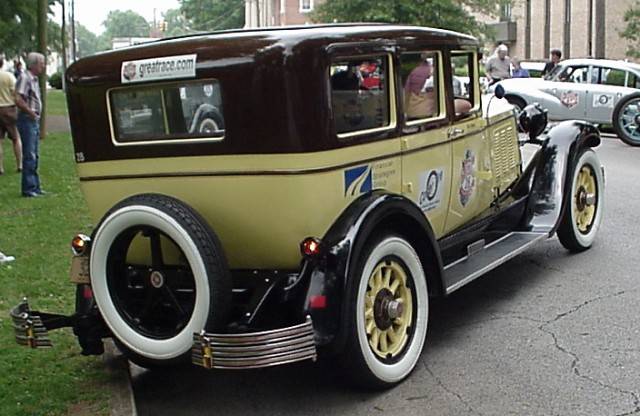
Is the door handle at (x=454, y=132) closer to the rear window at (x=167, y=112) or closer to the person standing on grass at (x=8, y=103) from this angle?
the rear window at (x=167, y=112)

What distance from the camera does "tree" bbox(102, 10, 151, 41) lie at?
543 ft

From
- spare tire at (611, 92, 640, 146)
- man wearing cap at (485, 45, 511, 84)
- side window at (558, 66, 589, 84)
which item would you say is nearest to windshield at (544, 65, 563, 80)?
side window at (558, 66, 589, 84)

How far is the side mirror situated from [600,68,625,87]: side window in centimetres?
975

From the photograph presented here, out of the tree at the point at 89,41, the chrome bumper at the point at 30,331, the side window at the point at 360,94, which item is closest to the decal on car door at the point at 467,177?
the side window at the point at 360,94

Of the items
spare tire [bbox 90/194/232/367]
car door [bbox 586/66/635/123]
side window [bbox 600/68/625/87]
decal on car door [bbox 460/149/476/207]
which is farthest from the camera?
side window [bbox 600/68/625/87]

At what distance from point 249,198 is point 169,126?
28.4 inches

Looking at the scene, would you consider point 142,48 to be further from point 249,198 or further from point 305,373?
point 305,373

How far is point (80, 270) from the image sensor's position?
17.2 feet

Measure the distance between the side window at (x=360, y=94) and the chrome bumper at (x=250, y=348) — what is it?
3.97ft

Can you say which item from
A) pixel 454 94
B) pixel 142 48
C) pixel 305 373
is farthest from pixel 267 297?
pixel 454 94

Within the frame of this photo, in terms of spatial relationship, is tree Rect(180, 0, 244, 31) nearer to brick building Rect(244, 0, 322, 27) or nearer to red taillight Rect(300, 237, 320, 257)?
brick building Rect(244, 0, 322, 27)

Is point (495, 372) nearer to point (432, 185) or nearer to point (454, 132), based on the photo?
point (432, 185)

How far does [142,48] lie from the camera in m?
5.24

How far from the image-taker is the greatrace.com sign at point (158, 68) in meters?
5.02
